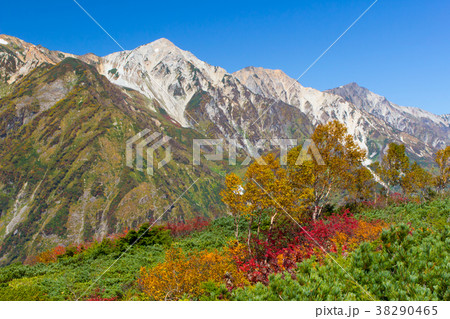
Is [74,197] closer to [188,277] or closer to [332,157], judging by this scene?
[332,157]

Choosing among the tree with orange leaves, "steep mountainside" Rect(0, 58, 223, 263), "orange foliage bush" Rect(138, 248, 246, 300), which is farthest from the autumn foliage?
"steep mountainside" Rect(0, 58, 223, 263)

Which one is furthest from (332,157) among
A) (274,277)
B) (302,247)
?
(274,277)

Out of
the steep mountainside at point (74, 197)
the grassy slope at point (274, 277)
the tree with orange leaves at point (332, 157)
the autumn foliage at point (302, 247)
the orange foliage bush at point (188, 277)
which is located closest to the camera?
the grassy slope at point (274, 277)

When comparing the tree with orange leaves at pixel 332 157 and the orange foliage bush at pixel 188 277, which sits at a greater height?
the tree with orange leaves at pixel 332 157

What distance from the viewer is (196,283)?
891 cm

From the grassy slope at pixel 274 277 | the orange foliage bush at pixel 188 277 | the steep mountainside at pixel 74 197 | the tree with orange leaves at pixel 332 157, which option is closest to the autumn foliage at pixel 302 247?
the orange foliage bush at pixel 188 277

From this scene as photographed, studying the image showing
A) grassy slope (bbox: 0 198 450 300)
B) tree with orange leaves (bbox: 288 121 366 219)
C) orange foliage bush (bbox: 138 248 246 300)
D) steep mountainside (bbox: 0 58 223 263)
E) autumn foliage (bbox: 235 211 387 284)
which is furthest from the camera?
steep mountainside (bbox: 0 58 223 263)

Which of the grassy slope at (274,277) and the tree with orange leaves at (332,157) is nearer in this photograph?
the grassy slope at (274,277)

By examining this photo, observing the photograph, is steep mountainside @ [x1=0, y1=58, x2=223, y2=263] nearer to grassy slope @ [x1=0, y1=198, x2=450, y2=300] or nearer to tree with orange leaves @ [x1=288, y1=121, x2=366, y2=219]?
grassy slope @ [x1=0, y1=198, x2=450, y2=300]

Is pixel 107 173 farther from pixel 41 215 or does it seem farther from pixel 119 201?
pixel 41 215

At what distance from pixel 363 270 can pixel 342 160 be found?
1343 cm

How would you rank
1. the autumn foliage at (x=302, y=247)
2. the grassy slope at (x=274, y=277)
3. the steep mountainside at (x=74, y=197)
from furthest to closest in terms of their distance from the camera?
the steep mountainside at (x=74, y=197) < the autumn foliage at (x=302, y=247) < the grassy slope at (x=274, y=277)

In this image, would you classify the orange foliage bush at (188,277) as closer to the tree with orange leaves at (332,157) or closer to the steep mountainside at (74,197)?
the tree with orange leaves at (332,157)
